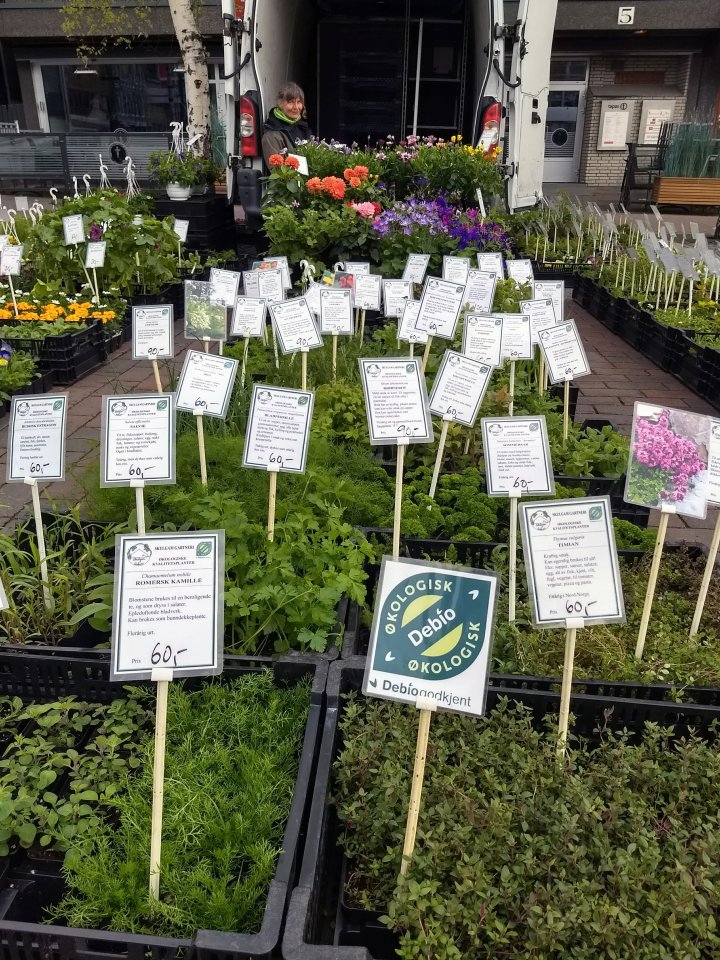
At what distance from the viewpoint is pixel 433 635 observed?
4.92ft

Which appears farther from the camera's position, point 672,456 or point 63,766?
point 672,456

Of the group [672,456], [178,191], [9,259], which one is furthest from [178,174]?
[672,456]

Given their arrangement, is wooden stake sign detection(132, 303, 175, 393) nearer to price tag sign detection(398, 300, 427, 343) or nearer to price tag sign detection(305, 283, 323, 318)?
price tag sign detection(305, 283, 323, 318)

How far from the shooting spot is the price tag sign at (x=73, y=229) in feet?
20.1

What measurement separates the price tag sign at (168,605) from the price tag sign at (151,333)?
1908 mm

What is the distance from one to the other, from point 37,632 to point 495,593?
165 centimetres

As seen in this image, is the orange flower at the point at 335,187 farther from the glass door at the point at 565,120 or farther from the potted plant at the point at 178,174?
the glass door at the point at 565,120

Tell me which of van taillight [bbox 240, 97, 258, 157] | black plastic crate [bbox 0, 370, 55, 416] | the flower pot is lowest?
black plastic crate [bbox 0, 370, 55, 416]

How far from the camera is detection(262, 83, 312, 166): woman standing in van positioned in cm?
685

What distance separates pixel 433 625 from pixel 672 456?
1101 mm

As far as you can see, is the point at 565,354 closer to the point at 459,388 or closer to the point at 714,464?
the point at 459,388

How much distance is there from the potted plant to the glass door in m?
11.4

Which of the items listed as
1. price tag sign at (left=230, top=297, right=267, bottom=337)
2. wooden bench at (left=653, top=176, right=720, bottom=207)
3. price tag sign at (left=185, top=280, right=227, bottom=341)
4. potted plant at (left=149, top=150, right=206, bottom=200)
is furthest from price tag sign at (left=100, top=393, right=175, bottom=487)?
wooden bench at (left=653, top=176, right=720, bottom=207)

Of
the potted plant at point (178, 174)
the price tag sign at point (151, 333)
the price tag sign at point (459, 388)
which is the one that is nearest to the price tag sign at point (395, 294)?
the price tag sign at point (151, 333)
